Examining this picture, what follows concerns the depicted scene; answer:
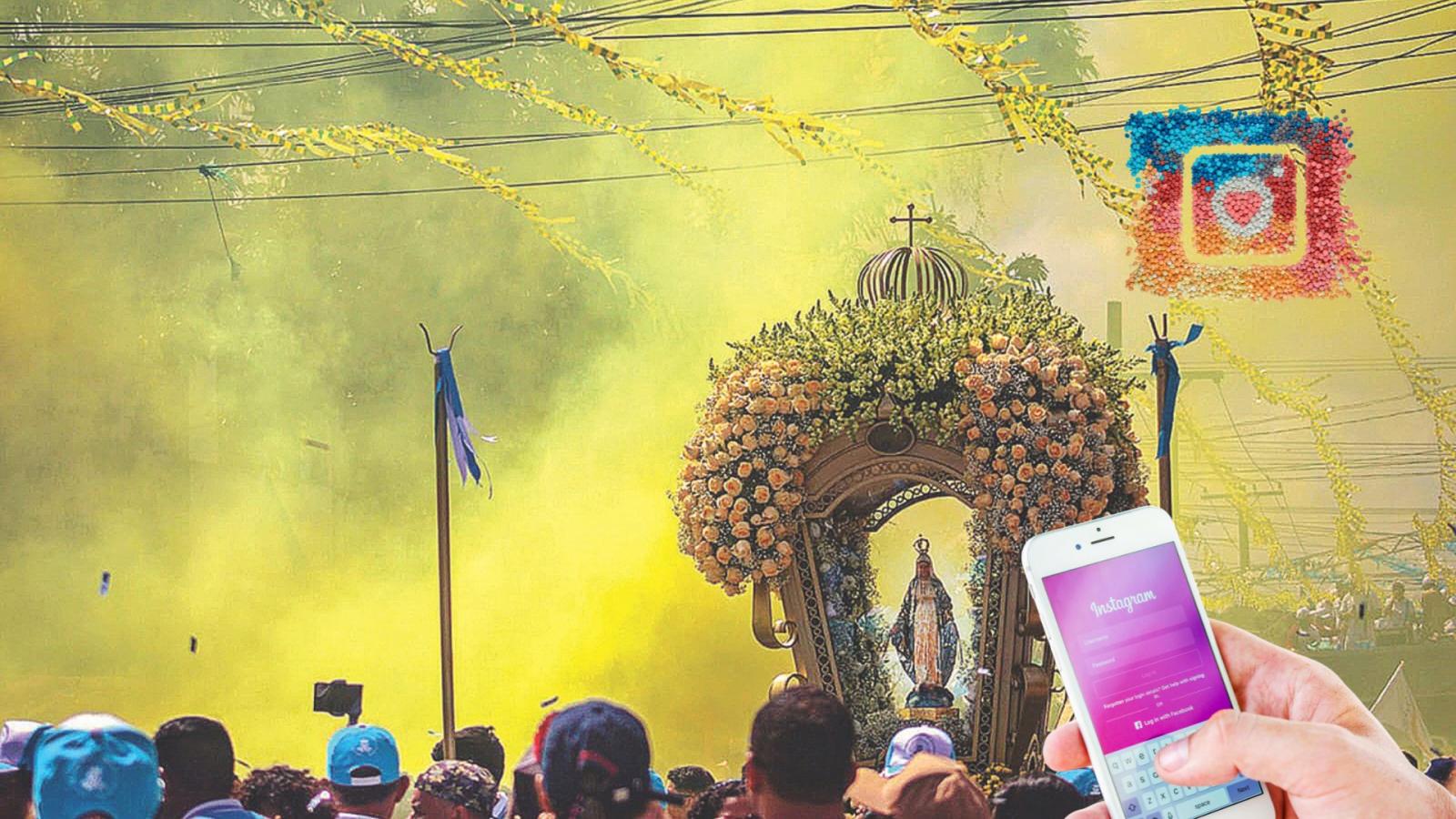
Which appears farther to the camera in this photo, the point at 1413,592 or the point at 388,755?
the point at 1413,592

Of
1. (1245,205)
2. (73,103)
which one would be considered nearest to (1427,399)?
(1245,205)

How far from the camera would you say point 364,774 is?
2.75 meters

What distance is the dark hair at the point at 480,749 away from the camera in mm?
3891

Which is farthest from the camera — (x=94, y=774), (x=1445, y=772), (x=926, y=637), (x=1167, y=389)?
(x=1167, y=389)

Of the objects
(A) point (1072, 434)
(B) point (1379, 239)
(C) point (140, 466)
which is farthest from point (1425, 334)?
(C) point (140, 466)

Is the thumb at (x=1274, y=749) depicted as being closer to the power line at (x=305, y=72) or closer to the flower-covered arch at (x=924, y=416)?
the flower-covered arch at (x=924, y=416)

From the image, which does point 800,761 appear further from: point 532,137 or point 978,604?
point 532,137

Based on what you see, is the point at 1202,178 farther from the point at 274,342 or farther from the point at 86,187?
the point at 86,187

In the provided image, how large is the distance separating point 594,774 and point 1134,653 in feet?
3.15

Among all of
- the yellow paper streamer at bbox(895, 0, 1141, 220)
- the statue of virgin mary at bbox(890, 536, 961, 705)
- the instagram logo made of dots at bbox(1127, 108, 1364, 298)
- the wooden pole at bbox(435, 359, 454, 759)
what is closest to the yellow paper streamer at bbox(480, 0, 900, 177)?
the yellow paper streamer at bbox(895, 0, 1141, 220)

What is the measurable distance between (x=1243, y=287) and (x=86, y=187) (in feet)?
10.9

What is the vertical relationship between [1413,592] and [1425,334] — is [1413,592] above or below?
below

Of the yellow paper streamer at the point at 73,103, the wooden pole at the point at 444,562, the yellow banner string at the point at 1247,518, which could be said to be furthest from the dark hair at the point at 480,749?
the yellow banner string at the point at 1247,518

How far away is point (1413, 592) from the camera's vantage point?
4344mm
